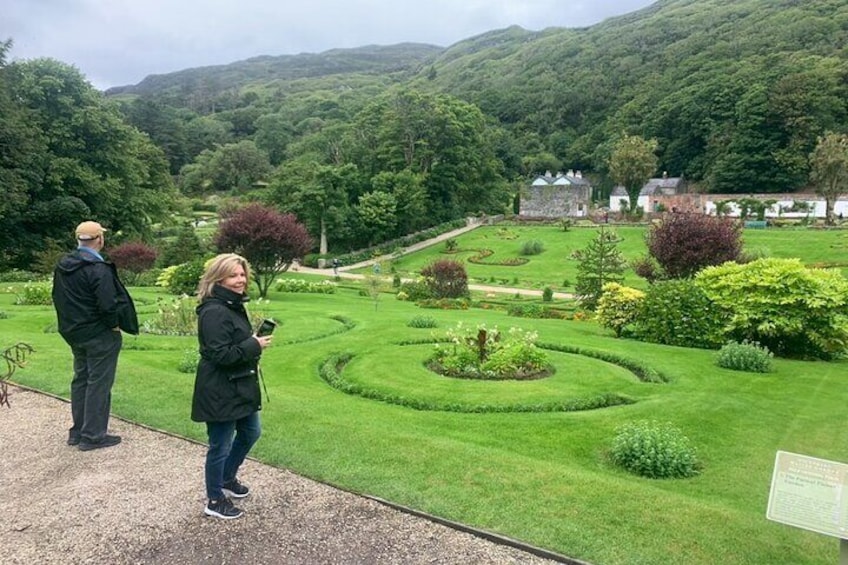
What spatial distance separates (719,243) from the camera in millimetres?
18156

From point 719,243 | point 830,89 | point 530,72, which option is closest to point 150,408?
point 719,243

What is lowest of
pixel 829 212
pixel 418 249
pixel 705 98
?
pixel 418 249

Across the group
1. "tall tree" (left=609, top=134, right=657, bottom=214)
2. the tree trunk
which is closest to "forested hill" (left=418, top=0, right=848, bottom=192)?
"tall tree" (left=609, top=134, right=657, bottom=214)

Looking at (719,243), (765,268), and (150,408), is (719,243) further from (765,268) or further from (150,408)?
Result: (150,408)

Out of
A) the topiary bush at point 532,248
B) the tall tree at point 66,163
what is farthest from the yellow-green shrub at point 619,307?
the topiary bush at point 532,248

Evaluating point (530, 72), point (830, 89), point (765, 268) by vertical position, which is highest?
point (530, 72)

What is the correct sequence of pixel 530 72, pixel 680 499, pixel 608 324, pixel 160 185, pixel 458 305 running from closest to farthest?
pixel 680 499, pixel 608 324, pixel 458 305, pixel 160 185, pixel 530 72

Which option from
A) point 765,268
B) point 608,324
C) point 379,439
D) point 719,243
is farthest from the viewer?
point 719,243

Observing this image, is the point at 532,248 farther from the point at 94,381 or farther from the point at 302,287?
the point at 94,381

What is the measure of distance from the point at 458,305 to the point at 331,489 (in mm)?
19211

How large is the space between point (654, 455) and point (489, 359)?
4.60m

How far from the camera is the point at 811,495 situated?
3703 millimetres

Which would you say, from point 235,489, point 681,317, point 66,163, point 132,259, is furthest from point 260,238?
point 66,163

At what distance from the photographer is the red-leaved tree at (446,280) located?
92.3 feet
